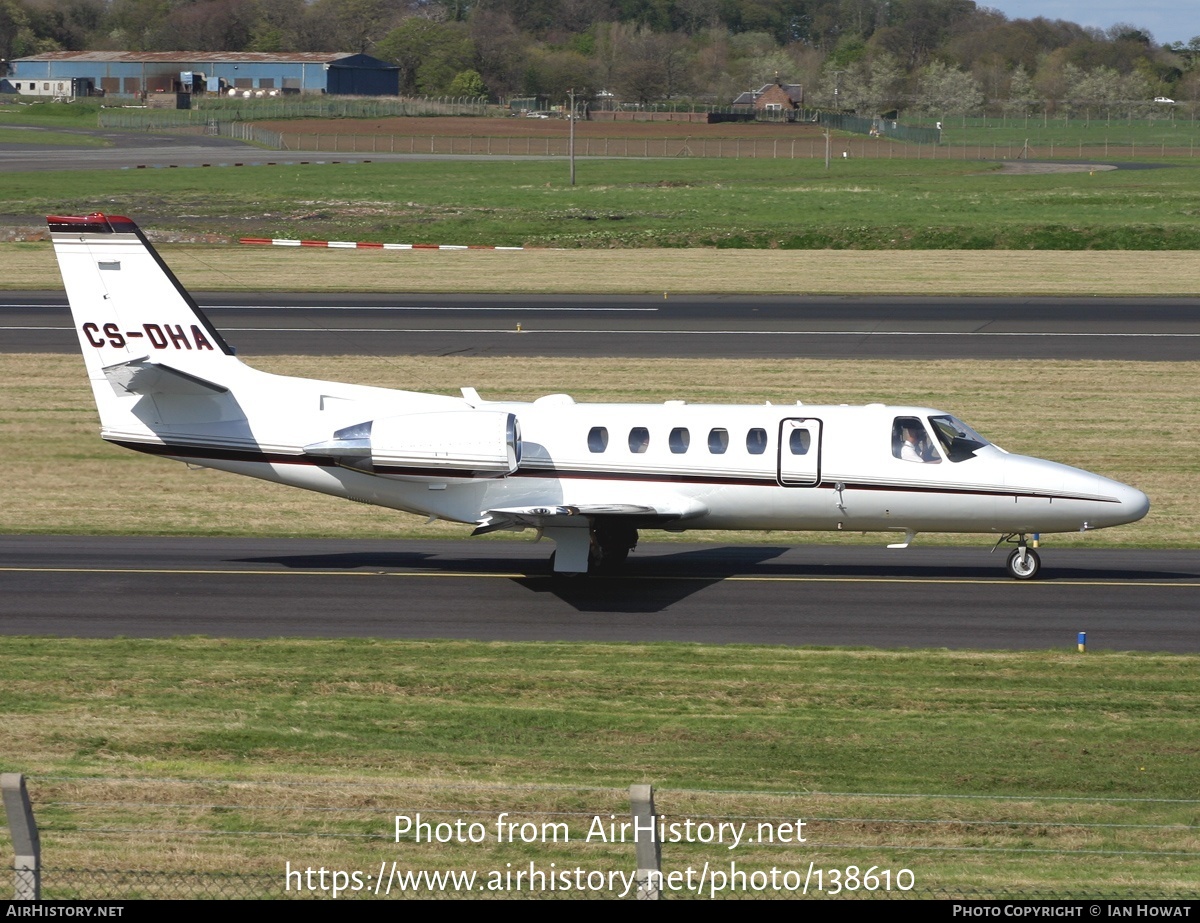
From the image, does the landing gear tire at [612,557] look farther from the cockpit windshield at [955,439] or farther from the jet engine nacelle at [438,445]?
the cockpit windshield at [955,439]

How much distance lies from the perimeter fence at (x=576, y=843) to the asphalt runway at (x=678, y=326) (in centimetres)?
2855

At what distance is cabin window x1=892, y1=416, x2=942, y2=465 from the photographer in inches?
894

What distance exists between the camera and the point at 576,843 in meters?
12.6

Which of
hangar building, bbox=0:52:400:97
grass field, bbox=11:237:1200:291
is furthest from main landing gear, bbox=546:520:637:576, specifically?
hangar building, bbox=0:52:400:97

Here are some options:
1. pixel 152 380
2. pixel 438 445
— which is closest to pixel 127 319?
pixel 152 380

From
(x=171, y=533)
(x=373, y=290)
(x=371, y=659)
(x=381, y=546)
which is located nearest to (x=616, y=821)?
(x=371, y=659)

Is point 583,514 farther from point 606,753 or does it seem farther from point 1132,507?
point 1132,507

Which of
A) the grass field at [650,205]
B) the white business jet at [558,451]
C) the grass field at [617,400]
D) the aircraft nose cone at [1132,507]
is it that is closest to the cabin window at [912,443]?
the white business jet at [558,451]

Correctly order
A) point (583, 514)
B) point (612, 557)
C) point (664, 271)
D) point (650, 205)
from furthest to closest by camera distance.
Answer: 1. point (650, 205)
2. point (664, 271)
3. point (612, 557)
4. point (583, 514)

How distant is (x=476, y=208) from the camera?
264 feet

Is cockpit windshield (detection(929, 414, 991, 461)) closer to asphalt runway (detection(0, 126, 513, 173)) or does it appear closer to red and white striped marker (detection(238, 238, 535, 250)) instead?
red and white striped marker (detection(238, 238, 535, 250))

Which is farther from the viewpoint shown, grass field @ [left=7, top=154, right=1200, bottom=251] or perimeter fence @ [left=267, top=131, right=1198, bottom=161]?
perimeter fence @ [left=267, top=131, right=1198, bottom=161]

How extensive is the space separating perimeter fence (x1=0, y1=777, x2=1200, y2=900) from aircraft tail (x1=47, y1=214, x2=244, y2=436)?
1064 cm

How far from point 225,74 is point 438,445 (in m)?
178
